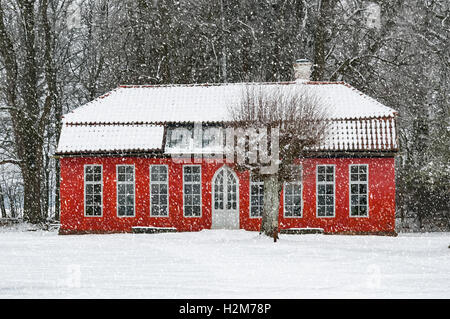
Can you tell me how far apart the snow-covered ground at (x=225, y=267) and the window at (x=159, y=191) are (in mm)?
3404

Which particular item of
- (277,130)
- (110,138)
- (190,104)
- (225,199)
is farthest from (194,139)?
(277,130)

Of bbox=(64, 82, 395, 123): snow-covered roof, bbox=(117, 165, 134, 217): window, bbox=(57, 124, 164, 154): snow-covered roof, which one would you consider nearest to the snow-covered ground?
bbox=(117, 165, 134, 217): window

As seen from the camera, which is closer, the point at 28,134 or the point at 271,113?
the point at 271,113

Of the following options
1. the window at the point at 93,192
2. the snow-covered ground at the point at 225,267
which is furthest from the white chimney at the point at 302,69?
the window at the point at 93,192

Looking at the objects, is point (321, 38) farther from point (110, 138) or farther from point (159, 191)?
point (110, 138)

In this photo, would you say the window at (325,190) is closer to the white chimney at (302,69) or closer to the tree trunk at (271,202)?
the tree trunk at (271,202)

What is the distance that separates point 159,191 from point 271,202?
17.7ft

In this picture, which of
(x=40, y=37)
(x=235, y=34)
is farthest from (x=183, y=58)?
(x=40, y=37)

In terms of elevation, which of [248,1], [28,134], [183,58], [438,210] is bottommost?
[438,210]

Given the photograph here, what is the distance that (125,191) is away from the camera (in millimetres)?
27562

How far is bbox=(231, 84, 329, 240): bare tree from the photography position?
22.4 m
